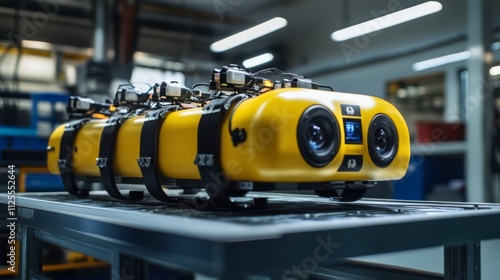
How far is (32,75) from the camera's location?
702 centimetres

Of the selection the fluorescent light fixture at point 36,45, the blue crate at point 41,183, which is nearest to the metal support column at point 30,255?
the blue crate at point 41,183

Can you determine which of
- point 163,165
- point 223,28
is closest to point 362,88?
point 223,28

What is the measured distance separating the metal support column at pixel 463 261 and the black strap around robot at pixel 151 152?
722 millimetres

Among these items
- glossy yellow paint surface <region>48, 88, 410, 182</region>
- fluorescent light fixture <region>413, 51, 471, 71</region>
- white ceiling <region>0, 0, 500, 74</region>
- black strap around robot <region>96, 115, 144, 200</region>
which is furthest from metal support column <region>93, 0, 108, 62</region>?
fluorescent light fixture <region>413, 51, 471, 71</region>

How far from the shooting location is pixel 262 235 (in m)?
0.73

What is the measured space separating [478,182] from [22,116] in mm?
5116

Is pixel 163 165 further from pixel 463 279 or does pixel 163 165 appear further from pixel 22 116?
pixel 22 116

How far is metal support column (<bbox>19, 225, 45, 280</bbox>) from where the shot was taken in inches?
63.5

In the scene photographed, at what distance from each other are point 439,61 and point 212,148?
6.48m

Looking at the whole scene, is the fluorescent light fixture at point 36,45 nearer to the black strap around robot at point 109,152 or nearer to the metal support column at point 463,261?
the black strap around robot at point 109,152

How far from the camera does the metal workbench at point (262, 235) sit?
722mm

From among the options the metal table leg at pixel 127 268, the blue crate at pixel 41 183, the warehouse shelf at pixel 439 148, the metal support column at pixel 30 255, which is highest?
the warehouse shelf at pixel 439 148

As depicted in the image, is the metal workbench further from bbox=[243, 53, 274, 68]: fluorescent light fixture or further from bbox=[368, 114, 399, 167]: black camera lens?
bbox=[243, 53, 274, 68]: fluorescent light fixture

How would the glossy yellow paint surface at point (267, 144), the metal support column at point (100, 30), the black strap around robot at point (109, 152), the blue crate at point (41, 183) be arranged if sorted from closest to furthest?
the glossy yellow paint surface at point (267, 144), the black strap around robot at point (109, 152), the blue crate at point (41, 183), the metal support column at point (100, 30)
